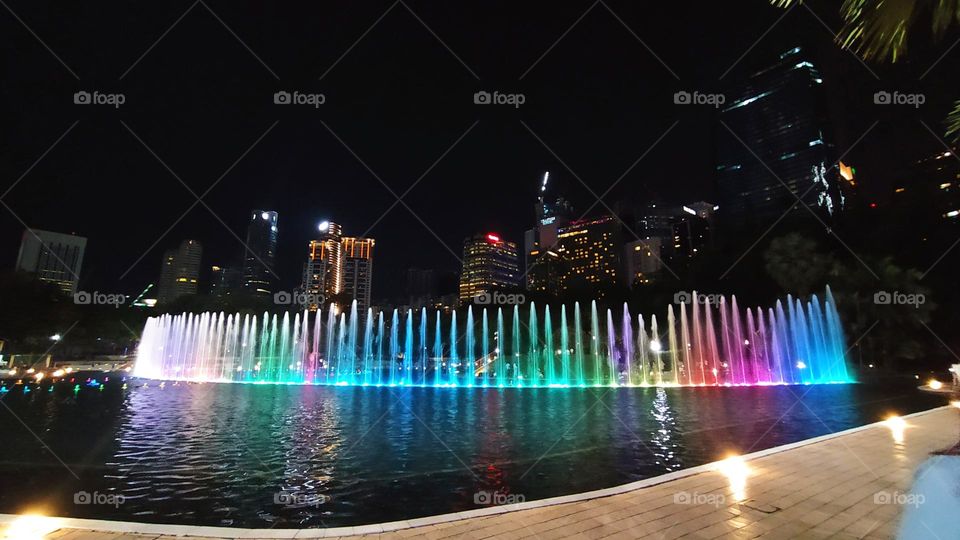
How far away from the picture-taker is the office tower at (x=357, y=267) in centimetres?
18720

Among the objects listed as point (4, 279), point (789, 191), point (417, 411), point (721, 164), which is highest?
point (721, 164)

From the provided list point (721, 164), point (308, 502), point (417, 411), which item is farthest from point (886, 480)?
point (721, 164)

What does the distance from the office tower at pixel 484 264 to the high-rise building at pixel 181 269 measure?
104m

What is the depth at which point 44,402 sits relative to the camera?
22422mm

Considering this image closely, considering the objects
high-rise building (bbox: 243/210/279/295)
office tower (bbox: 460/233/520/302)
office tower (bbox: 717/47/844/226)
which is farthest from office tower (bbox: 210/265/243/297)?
office tower (bbox: 717/47/844/226)

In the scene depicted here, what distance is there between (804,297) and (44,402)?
193 feet

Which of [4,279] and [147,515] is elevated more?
[4,279]

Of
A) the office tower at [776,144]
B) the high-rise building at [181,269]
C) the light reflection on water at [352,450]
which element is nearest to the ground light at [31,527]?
the light reflection on water at [352,450]

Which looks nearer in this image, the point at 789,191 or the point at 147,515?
the point at 147,515

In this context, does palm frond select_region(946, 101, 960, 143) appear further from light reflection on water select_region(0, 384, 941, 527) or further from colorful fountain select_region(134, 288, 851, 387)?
colorful fountain select_region(134, 288, 851, 387)

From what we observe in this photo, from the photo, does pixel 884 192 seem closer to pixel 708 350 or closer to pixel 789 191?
pixel 708 350

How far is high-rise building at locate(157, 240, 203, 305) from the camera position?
17100 centimetres

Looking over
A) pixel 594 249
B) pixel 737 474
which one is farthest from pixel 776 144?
pixel 737 474

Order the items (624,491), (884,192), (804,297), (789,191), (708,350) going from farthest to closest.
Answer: (789,191)
(884,192)
(708,350)
(804,297)
(624,491)
